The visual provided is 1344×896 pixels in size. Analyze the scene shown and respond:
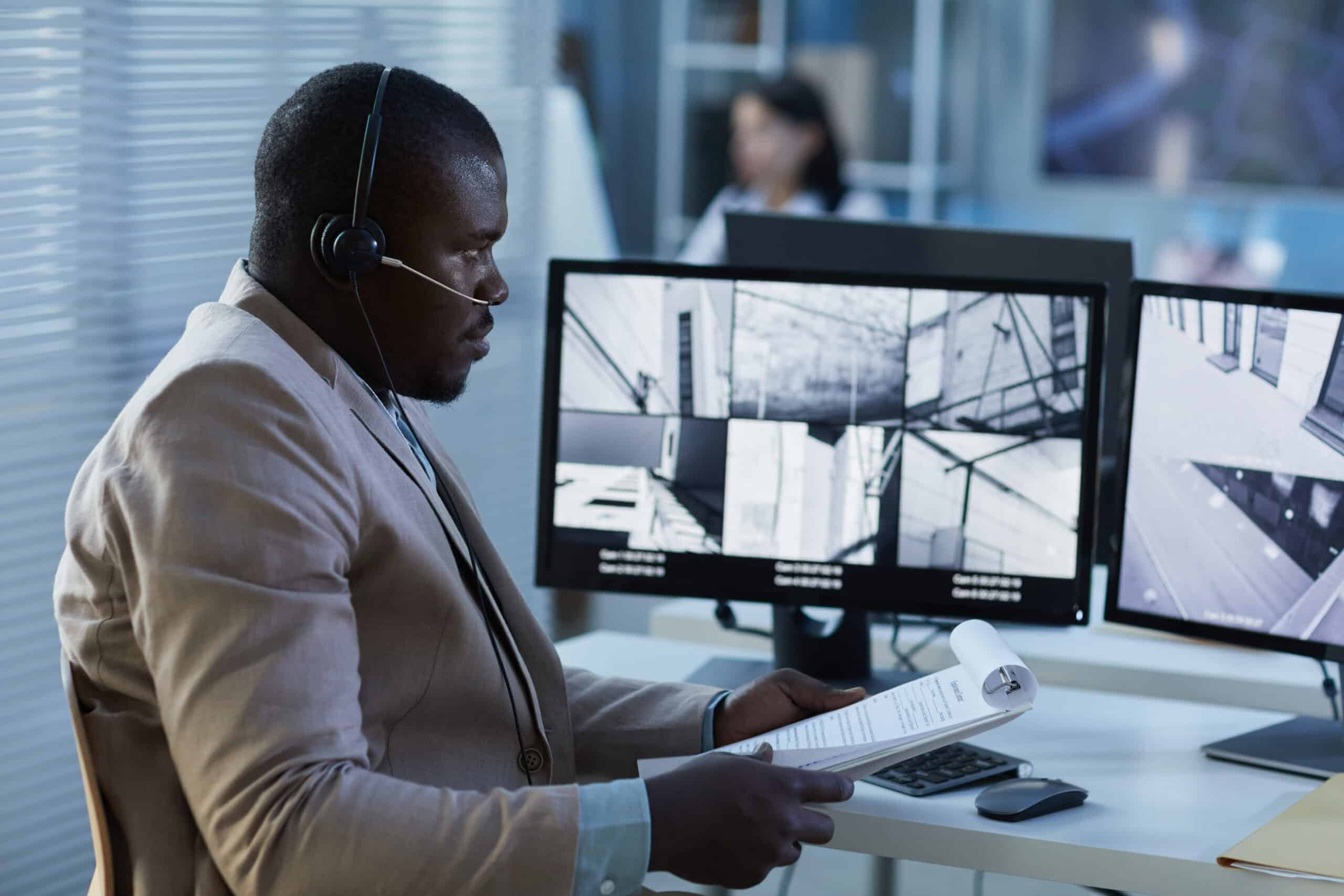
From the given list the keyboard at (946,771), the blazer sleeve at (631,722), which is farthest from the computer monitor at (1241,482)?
the blazer sleeve at (631,722)

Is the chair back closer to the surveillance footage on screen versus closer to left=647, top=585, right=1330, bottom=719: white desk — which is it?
the surveillance footage on screen

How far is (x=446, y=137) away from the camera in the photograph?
112 centimetres

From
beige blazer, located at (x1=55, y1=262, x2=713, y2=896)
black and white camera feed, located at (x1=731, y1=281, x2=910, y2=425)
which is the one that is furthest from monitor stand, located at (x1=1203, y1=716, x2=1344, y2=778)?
beige blazer, located at (x1=55, y1=262, x2=713, y2=896)

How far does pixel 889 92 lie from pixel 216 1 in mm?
3262

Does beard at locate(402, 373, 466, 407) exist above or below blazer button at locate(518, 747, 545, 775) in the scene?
above

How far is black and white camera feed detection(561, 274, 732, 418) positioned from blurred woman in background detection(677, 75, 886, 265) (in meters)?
2.43

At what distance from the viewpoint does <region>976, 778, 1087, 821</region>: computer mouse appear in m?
1.20

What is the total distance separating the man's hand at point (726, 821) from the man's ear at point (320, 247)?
0.46m

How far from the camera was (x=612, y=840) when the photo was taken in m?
0.98

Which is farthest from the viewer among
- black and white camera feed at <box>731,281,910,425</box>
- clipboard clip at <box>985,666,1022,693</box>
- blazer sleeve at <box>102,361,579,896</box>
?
black and white camera feed at <box>731,281,910,425</box>

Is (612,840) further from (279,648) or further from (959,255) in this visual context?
(959,255)

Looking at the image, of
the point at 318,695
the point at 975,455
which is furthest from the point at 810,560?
the point at 318,695

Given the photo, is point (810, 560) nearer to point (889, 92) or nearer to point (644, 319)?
point (644, 319)

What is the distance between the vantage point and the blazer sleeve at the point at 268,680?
908 mm
